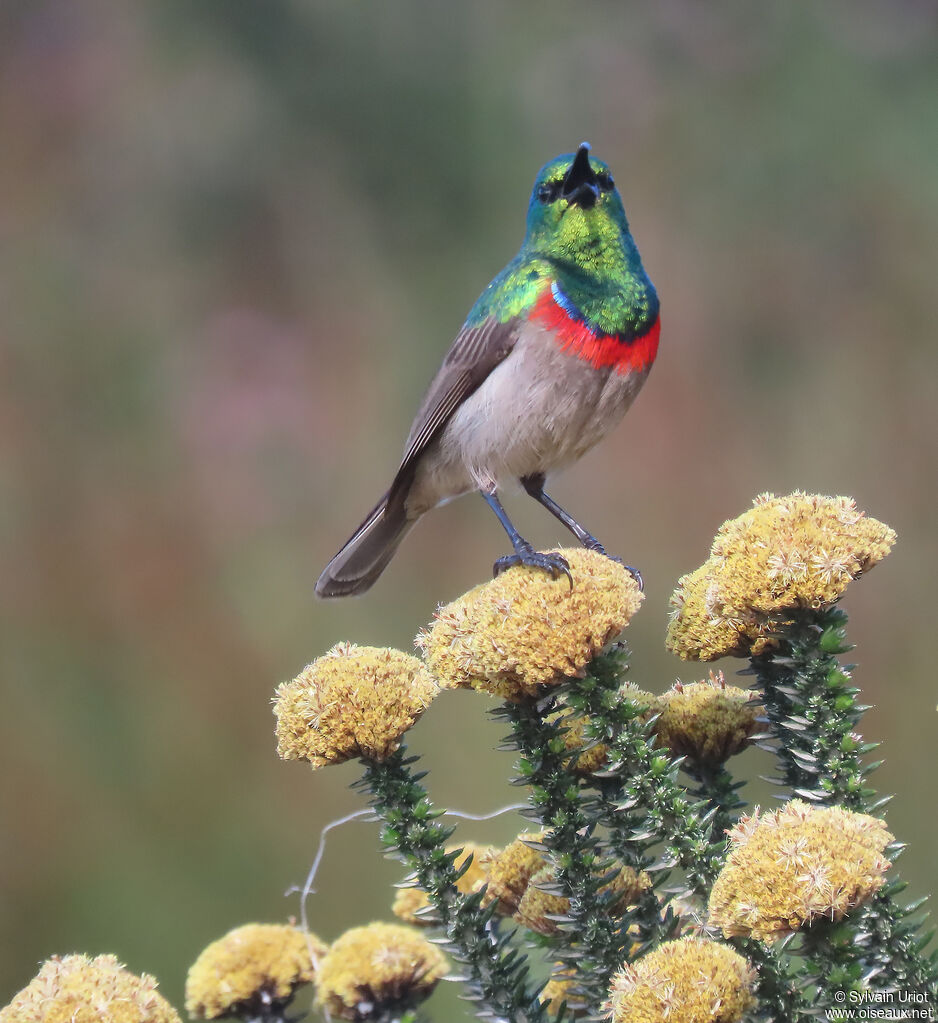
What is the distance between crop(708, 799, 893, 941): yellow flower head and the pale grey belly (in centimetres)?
109

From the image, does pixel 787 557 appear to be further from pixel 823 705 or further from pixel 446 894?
pixel 446 894

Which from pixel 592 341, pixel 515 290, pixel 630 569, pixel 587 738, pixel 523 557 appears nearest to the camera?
pixel 587 738

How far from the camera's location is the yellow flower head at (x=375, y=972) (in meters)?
0.99

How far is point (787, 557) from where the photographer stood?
33.4 inches

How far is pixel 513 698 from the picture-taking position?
3.05 ft

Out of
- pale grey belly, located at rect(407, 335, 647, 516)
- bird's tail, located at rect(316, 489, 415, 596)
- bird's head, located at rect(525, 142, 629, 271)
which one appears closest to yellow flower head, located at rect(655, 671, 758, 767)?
pale grey belly, located at rect(407, 335, 647, 516)

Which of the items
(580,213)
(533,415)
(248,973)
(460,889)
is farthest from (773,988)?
(580,213)

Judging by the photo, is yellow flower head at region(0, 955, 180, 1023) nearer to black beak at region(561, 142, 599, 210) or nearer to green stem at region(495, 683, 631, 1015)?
green stem at region(495, 683, 631, 1015)

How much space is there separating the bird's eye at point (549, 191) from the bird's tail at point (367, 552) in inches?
20.8

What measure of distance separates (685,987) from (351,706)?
1.05ft

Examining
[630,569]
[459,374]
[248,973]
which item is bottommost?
[248,973]

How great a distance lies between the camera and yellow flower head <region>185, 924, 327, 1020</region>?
3.26 ft

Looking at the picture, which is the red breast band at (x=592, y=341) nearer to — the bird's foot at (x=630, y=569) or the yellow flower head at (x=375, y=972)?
the bird's foot at (x=630, y=569)

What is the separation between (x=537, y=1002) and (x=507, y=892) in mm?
103
